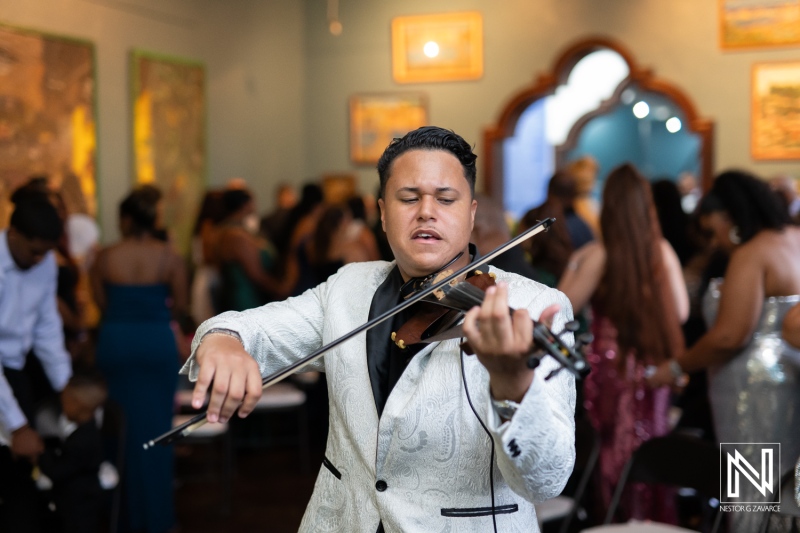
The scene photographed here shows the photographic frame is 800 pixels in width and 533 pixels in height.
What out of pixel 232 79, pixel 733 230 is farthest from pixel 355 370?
pixel 232 79

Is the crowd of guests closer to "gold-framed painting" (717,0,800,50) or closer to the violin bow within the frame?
the violin bow

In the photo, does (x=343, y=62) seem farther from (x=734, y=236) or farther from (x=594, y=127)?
(x=734, y=236)

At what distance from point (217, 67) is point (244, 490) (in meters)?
3.88

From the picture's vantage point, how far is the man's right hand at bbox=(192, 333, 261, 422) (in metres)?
1.36

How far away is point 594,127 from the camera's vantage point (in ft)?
32.4

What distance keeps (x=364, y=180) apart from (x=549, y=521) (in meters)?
5.97

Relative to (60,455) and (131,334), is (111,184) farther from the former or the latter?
(60,455)

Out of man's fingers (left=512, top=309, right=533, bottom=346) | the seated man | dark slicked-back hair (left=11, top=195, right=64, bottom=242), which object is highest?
dark slicked-back hair (left=11, top=195, right=64, bottom=242)

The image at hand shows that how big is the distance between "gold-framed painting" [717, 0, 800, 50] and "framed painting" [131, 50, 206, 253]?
431 centimetres

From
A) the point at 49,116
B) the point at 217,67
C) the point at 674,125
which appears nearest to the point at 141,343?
the point at 49,116

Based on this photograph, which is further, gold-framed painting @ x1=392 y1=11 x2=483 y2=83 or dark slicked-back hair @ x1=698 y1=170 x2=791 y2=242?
gold-framed painting @ x1=392 y1=11 x2=483 y2=83

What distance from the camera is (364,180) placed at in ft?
29.1

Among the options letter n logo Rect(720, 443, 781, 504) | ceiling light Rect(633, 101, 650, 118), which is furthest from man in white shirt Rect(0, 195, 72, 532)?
ceiling light Rect(633, 101, 650, 118)

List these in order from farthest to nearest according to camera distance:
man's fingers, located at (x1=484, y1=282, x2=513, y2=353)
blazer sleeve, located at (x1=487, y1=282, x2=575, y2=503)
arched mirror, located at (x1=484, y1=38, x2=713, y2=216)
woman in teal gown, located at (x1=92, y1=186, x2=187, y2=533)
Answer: arched mirror, located at (x1=484, y1=38, x2=713, y2=216), woman in teal gown, located at (x1=92, y1=186, x2=187, y2=533), blazer sleeve, located at (x1=487, y1=282, x2=575, y2=503), man's fingers, located at (x1=484, y1=282, x2=513, y2=353)
